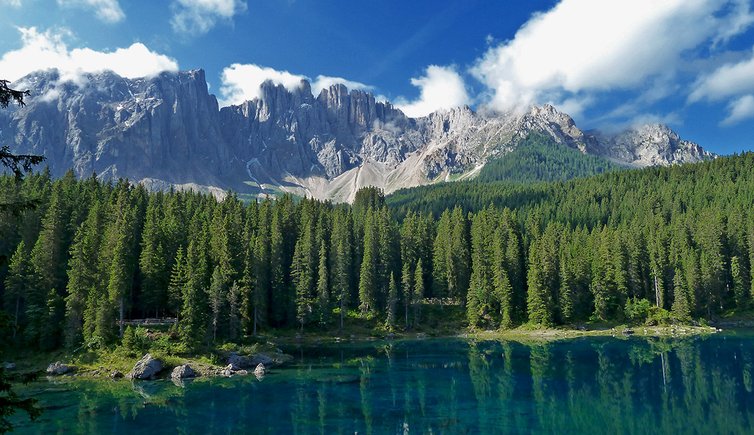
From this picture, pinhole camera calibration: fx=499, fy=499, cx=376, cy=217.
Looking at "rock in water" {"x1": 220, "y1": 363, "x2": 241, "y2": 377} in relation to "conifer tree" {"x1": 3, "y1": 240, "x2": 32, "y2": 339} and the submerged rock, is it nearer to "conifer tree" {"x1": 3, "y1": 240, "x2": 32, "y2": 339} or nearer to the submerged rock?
the submerged rock

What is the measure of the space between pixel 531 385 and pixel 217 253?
5103 centimetres

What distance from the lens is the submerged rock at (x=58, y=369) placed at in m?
58.5

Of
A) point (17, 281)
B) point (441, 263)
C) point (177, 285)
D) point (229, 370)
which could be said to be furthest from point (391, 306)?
point (17, 281)

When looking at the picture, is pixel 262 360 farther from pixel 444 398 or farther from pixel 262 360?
pixel 444 398

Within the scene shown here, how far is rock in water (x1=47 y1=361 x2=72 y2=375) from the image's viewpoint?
5850 centimetres

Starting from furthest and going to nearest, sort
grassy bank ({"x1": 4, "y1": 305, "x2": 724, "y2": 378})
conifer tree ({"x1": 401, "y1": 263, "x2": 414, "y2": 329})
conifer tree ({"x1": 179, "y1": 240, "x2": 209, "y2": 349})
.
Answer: conifer tree ({"x1": 401, "y1": 263, "x2": 414, "y2": 329}), conifer tree ({"x1": 179, "y1": 240, "x2": 209, "y2": 349}), grassy bank ({"x1": 4, "y1": 305, "x2": 724, "y2": 378})

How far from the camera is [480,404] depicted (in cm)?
4309

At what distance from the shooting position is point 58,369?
58.6 m

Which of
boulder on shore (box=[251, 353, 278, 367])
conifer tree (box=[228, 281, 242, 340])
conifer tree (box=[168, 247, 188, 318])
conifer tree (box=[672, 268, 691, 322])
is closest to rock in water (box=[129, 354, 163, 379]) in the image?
boulder on shore (box=[251, 353, 278, 367])

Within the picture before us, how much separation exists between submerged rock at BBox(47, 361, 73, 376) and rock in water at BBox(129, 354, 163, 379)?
8.66m

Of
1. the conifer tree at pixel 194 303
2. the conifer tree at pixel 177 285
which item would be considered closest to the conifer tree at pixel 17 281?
the conifer tree at pixel 177 285

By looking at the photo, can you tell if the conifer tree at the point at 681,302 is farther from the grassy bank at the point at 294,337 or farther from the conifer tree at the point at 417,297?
the conifer tree at the point at 417,297

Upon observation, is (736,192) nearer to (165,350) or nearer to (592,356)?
(592,356)

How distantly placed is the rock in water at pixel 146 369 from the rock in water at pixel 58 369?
8731 mm
